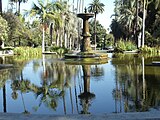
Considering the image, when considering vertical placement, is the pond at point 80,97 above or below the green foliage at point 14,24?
below

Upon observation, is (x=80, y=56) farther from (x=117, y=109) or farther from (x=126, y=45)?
(x=126, y=45)

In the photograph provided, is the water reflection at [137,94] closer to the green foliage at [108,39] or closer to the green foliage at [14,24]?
the green foliage at [14,24]

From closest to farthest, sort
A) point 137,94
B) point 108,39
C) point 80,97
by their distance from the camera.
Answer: point 80,97
point 137,94
point 108,39

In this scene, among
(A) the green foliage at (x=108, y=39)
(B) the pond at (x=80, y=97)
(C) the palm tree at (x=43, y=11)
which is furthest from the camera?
(A) the green foliage at (x=108, y=39)

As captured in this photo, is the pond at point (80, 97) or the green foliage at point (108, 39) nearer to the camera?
the pond at point (80, 97)

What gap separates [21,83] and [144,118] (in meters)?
7.62

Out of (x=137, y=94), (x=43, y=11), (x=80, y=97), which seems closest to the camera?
(x=80, y=97)

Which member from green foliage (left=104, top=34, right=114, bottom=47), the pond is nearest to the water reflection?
the pond

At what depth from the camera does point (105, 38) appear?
112 meters

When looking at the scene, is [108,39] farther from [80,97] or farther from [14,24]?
[80,97]

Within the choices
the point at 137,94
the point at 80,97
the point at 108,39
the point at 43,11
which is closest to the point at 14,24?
the point at 43,11

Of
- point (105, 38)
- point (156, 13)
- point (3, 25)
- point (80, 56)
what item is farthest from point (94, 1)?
point (80, 56)

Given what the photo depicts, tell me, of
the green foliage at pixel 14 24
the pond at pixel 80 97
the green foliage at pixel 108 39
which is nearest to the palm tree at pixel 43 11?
the green foliage at pixel 14 24

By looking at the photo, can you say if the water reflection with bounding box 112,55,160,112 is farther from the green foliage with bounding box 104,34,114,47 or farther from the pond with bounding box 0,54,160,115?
the green foliage with bounding box 104,34,114,47
